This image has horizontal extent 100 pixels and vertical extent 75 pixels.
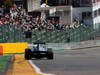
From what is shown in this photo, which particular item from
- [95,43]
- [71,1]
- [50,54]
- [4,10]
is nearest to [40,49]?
[50,54]

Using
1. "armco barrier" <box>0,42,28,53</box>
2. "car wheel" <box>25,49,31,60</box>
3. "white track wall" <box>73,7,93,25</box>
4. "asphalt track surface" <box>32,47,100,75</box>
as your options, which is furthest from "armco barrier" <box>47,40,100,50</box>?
"white track wall" <box>73,7,93,25</box>

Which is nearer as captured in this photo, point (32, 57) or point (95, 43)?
point (32, 57)

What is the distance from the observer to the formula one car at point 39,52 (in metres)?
32.2

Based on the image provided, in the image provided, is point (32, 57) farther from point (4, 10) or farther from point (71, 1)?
point (71, 1)

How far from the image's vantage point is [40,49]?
3219 centimetres

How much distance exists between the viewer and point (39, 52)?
32281 mm

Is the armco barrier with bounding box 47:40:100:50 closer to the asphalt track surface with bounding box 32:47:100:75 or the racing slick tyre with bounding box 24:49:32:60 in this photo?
the asphalt track surface with bounding box 32:47:100:75

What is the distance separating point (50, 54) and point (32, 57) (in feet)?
4.62

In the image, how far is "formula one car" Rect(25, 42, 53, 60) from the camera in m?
32.2

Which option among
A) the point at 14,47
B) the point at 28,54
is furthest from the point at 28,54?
the point at 14,47

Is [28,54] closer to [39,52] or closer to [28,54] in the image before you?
[28,54]

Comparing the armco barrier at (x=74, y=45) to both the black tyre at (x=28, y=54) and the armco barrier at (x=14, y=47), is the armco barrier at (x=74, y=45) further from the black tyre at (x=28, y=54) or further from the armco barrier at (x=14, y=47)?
the black tyre at (x=28, y=54)

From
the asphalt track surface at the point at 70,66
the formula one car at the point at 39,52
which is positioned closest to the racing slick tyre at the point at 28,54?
the formula one car at the point at 39,52

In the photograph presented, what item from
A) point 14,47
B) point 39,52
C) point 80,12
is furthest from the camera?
point 80,12
